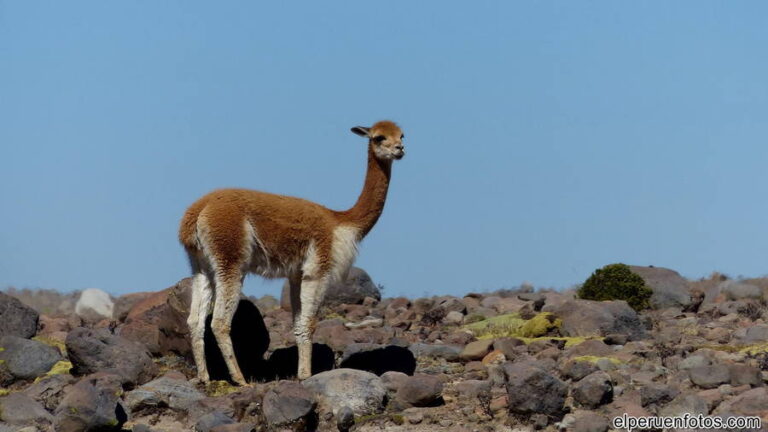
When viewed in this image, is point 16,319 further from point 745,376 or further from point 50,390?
point 745,376

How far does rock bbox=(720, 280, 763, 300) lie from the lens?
27.3 meters

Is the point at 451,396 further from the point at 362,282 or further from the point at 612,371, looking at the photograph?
the point at 362,282

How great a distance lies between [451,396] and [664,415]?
131 inches

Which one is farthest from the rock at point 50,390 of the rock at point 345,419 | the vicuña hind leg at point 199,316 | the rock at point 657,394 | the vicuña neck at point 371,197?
the rock at point 657,394

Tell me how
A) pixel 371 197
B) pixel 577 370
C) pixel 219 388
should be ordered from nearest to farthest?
1. pixel 577 370
2. pixel 219 388
3. pixel 371 197

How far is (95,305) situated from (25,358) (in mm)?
14856

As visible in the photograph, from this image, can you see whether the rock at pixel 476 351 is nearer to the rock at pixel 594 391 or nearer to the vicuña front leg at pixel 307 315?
the vicuña front leg at pixel 307 315

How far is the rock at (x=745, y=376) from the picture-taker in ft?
49.1

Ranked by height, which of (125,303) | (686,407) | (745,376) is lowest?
(686,407)

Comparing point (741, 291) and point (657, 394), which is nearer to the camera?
point (657, 394)

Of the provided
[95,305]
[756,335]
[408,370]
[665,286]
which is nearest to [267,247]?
[408,370]

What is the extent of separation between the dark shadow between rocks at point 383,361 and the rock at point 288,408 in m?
3.21

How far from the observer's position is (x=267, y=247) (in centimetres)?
1725

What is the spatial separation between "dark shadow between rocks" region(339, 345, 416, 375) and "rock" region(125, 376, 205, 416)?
2.82 meters
